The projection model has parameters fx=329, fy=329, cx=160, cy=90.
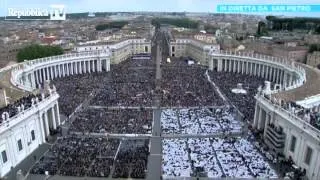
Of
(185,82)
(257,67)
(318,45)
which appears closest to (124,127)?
(185,82)

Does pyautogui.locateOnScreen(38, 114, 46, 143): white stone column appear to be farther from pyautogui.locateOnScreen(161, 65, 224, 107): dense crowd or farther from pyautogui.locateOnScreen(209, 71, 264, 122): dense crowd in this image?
pyautogui.locateOnScreen(209, 71, 264, 122): dense crowd

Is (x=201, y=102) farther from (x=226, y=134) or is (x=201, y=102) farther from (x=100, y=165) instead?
(x=100, y=165)

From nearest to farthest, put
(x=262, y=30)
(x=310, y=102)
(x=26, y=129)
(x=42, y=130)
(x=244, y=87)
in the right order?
(x=26, y=129) < (x=42, y=130) < (x=310, y=102) < (x=244, y=87) < (x=262, y=30)

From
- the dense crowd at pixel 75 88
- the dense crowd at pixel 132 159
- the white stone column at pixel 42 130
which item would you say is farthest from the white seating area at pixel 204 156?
the dense crowd at pixel 75 88

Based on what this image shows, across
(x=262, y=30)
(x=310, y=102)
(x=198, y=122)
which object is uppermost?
(x=262, y=30)

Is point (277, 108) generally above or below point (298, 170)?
above

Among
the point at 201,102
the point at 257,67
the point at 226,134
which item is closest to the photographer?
the point at 226,134

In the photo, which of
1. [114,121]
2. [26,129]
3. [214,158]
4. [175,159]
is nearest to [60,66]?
[114,121]

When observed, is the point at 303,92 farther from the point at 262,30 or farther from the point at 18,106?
the point at 262,30
